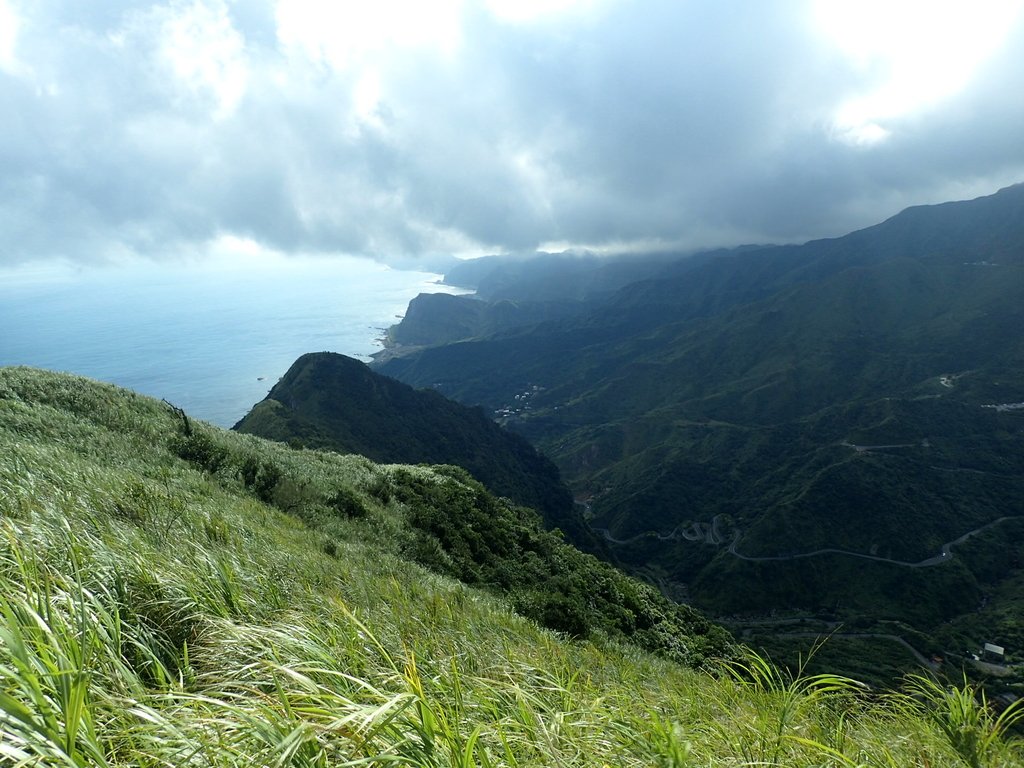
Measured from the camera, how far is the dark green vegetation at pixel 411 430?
7894cm

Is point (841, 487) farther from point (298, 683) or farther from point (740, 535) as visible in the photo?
point (298, 683)

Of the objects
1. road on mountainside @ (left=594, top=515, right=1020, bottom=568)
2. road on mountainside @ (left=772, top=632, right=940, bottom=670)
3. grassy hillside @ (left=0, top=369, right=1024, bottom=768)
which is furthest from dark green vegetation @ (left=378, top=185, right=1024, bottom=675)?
grassy hillside @ (left=0, top=369, right=1024, bottom=768)

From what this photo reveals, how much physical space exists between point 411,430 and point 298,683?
94559 mm

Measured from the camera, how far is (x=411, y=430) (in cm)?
9469

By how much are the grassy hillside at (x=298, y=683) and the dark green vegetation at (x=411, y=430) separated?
63762 mm

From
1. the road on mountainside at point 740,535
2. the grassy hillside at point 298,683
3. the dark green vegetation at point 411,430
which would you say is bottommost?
the road on mountainside at point 740,535

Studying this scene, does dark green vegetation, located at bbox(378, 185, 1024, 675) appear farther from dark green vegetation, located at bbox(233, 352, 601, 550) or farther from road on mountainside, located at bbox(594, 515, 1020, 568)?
dark green vegetation, located at bbox(233, 352, 601, 550)

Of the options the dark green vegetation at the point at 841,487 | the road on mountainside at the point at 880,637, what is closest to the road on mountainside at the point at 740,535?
the dark green vegetation at the point at 841,487

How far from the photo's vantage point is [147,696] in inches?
80.0

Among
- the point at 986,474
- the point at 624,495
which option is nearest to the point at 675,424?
the point at 624,495

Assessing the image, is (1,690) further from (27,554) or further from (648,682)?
(648,682)

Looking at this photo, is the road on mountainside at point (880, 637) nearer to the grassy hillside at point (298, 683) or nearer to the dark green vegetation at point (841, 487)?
the dark green vegetation at point (841, 487)

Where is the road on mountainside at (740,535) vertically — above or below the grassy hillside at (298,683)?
below

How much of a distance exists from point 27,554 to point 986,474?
16910 centimetres
